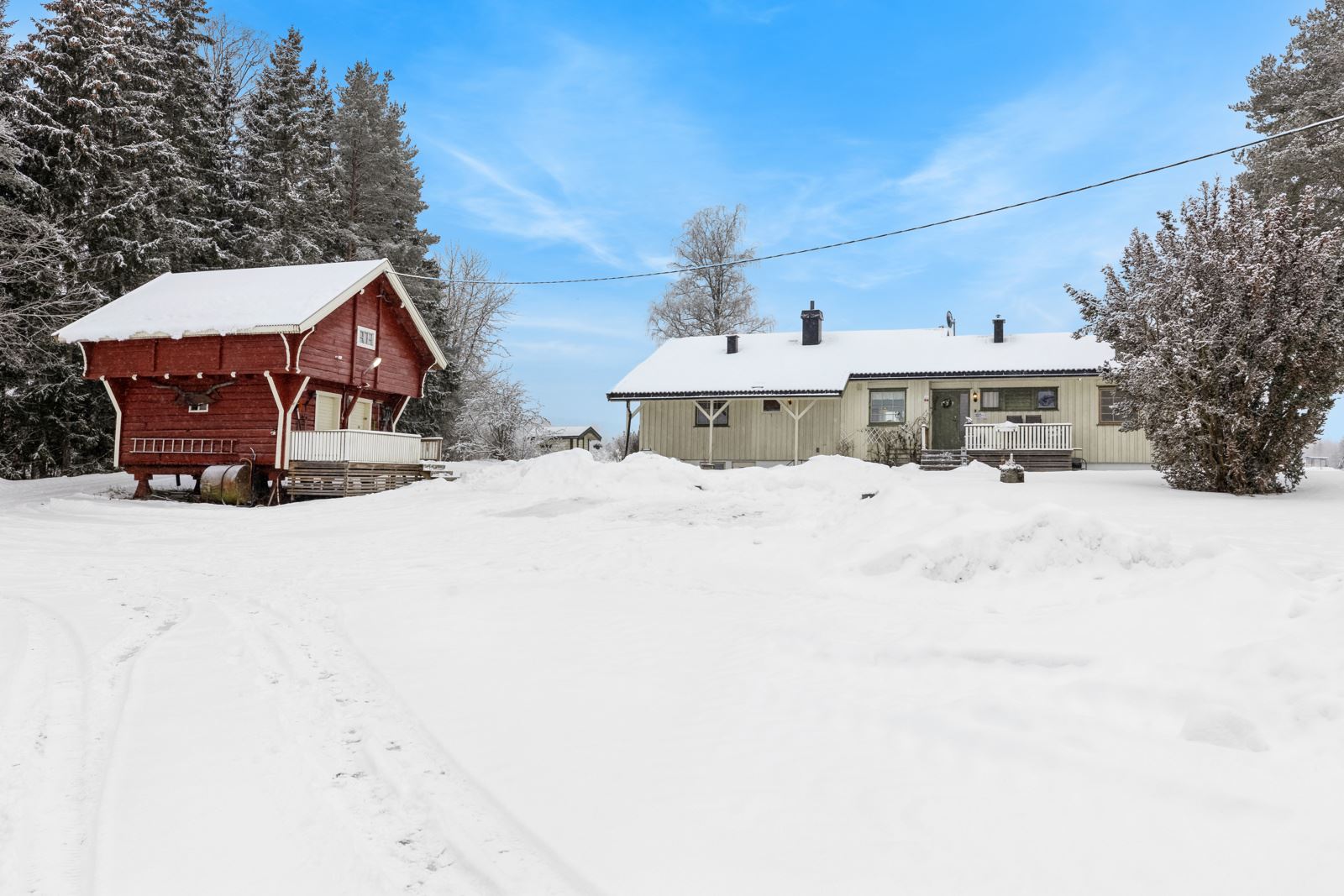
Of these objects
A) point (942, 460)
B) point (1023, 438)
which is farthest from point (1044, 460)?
point (942, 460)

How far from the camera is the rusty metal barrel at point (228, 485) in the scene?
59.0ft

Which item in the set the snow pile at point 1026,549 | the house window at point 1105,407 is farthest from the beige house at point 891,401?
the snow pile at point 1026,549

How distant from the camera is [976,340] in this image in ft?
81.0

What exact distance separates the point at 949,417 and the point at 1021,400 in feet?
6.69

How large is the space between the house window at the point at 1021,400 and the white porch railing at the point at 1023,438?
101cm

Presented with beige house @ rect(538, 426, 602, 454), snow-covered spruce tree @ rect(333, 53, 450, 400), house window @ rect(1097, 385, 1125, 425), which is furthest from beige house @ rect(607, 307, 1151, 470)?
snow-covered spruce tree @ rect(333, 53, 450, 400)

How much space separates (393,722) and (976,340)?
958 inches

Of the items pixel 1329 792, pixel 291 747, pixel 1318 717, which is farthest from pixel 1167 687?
pixel 291 747

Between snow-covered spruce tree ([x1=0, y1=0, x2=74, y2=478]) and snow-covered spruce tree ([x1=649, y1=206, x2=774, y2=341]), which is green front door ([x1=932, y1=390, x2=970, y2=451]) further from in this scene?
snow-covered spruce tree ([x1=0, y1=0, x2=74, y2=478])

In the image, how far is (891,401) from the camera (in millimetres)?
23500

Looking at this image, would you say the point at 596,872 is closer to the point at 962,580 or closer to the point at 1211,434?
the point at 962,580

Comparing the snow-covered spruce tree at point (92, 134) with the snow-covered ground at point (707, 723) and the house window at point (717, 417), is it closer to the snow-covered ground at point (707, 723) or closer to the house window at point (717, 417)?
the house window at point (717, 417)

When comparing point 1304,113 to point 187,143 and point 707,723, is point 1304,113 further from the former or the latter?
point 187,143

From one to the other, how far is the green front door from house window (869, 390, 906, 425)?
0.99 metres
